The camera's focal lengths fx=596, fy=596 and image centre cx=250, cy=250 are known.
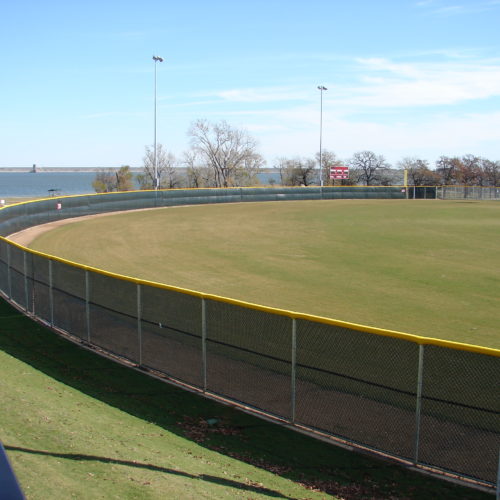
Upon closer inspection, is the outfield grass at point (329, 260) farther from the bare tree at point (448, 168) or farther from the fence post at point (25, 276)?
the bare tree at point (448, 168)

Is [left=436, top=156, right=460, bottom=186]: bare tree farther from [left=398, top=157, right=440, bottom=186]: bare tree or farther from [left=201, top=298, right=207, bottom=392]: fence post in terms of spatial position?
[left=201, top=298, right=207, bottom=392]: fence post

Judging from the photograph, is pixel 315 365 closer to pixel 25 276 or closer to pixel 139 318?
pixel 139 318

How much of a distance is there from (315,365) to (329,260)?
14687 millimetres

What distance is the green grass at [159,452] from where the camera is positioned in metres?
6.11

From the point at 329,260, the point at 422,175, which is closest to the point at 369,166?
the point at 422,175

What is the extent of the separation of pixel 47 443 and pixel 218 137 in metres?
100

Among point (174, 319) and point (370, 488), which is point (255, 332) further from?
point (370, 488)

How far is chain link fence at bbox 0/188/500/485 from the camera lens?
6910 millimetres

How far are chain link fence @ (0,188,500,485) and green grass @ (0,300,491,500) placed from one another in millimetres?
381

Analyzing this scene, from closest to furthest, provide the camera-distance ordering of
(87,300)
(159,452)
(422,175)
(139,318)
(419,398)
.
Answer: (159,452) → (419,398) → (139,318) → (87,300) → (422,175)

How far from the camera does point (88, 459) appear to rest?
656 centimetres

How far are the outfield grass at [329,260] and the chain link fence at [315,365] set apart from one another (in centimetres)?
522

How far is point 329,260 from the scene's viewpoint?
2266 centimetres

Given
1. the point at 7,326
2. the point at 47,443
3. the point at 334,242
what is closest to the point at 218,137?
the point at 334,242
